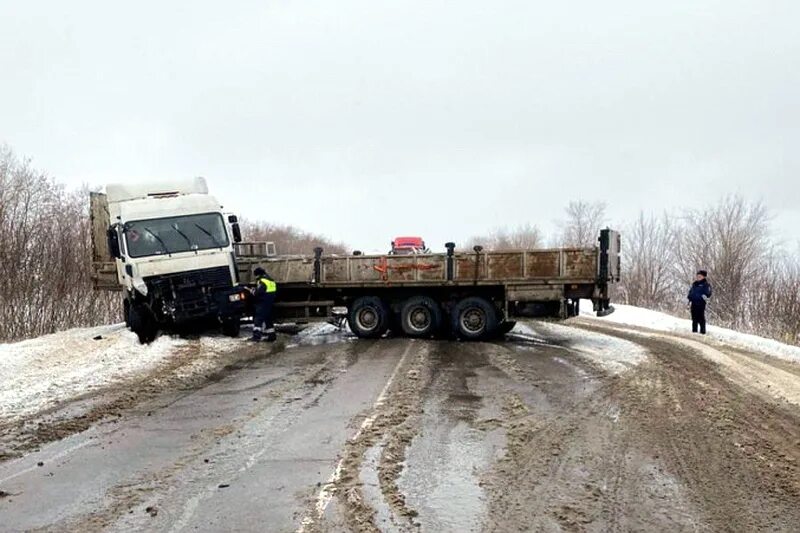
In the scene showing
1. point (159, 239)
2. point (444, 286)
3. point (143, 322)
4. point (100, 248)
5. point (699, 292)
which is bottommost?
point (143, 322)

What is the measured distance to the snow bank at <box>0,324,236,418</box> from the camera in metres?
8.16

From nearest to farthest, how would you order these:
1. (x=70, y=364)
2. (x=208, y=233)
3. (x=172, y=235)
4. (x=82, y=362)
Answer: (x=70, y=364), (x=82, y=362), (x=172, y=235), (x=208, y=233)

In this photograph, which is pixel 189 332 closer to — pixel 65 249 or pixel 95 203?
pixel 95 203

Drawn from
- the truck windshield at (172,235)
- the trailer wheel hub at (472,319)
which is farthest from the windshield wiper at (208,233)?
the trailer wheel hub at (472,319)

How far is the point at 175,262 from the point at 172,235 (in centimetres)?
63

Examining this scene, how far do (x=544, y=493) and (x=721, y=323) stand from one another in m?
22.2

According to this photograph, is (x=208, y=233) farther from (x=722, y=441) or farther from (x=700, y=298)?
(x=700, y=298)

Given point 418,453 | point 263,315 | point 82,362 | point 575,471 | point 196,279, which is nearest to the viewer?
point 575,471

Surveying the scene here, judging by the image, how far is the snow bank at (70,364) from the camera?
816 centimetres

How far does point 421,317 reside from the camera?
14508 millimetres

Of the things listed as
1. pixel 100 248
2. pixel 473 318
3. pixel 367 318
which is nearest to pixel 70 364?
pixel 367 318

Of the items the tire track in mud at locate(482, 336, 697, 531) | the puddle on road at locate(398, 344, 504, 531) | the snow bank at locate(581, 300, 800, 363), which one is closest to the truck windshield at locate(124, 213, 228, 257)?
the puddle on road at locate(398, 344, 504, 531)

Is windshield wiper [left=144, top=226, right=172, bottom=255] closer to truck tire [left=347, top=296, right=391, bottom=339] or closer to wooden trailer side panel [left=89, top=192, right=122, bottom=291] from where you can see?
wooden trailer side panel [left=89, top=192, right=122, bottom=291]

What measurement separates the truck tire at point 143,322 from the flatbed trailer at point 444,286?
225 cm
